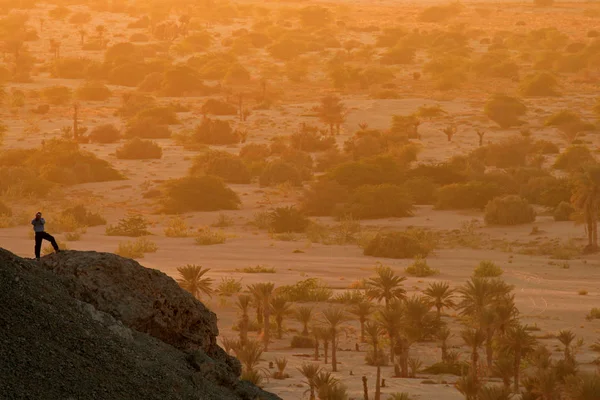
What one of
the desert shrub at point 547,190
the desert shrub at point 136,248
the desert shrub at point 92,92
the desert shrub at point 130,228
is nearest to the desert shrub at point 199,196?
the desert shrub at point 130,228

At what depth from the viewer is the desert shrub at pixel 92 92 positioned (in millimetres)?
83562

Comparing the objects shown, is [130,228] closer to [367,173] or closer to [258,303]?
[258,303]

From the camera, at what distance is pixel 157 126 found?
71.8 m

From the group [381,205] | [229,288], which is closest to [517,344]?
[229,288]

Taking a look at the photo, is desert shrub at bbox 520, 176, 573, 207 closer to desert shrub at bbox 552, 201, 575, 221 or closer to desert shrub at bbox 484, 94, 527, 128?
desert shrub at bbox 552, 201, 575, 221

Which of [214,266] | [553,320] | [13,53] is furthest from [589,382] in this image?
[13,53]

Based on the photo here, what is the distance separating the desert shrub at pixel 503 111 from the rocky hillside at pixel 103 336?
62.7 m

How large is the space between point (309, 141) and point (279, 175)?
10957 millimetres

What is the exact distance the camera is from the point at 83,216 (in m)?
48.2

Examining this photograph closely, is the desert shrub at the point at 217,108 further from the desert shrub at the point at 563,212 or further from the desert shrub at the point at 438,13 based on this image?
the desert shrub at the point at 438,13

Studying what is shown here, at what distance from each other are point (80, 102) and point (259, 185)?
2844cm

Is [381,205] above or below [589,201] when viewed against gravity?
above

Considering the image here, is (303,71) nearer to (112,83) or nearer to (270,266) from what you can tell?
(112,83)

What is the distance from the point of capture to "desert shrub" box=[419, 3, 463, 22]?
13725 cm
